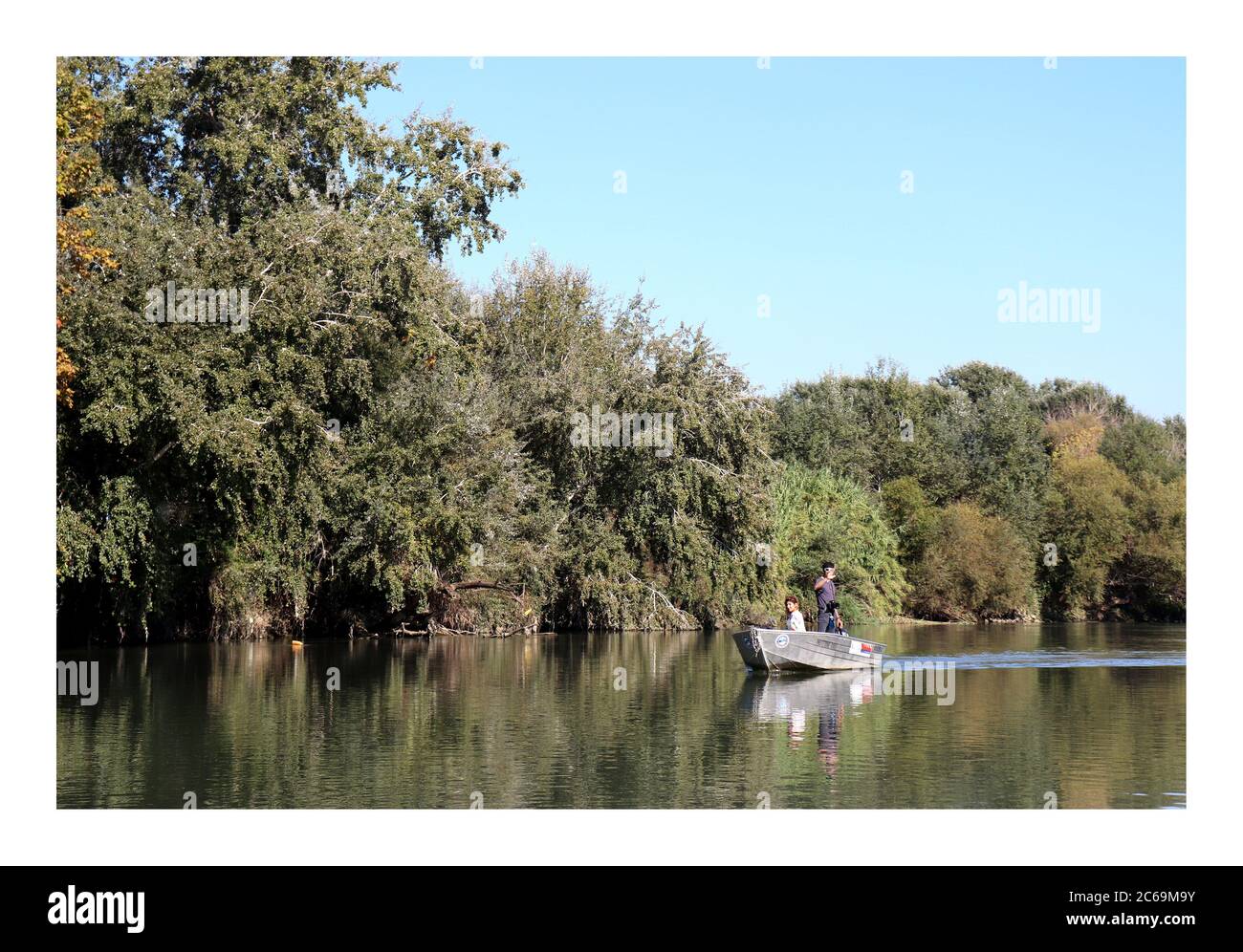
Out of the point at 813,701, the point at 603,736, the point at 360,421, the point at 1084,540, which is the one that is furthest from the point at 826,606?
the point at 1084,540

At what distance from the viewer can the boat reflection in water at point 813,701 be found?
20938 mm

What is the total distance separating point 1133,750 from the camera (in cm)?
1967

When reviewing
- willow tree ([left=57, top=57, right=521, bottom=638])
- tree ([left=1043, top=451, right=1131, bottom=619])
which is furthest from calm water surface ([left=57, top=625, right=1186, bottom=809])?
tree ([left=1043, top=451, right=1131, bottom=619])

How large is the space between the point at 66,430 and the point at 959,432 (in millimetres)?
53326

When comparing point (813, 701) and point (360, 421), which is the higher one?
point (360, 421)

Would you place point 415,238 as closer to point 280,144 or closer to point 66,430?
point 280,144

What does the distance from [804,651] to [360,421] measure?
15.9 metres

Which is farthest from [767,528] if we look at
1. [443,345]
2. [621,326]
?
[443,345]

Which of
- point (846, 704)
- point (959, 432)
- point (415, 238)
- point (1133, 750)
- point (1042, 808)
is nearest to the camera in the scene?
point (1042, 808)

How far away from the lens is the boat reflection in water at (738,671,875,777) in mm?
20938

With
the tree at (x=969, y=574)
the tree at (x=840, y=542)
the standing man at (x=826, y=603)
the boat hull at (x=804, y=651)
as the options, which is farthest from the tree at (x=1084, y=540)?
the boat hull at (x=804, y=651)

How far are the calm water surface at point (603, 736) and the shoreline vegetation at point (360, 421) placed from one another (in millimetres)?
4721

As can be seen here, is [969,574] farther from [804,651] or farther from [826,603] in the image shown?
[804,651]

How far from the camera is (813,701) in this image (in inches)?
1037
